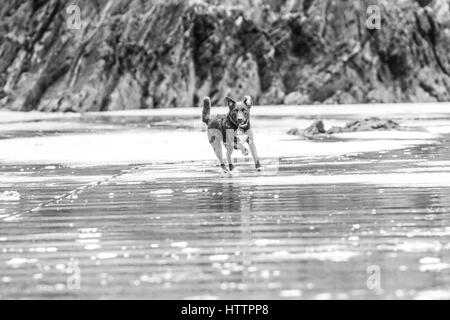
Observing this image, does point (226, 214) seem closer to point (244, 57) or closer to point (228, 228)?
point (228, 228)

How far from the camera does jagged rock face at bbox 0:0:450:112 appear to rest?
65.2 m

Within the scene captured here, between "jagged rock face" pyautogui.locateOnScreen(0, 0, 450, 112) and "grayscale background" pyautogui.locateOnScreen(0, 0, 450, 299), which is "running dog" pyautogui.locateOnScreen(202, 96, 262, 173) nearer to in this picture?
"grayscale background" pyautogui.locateOnScreen(0, 0, 450, 299)

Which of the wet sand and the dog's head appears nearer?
the wet sand

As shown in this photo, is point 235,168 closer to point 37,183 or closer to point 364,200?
point 37,183

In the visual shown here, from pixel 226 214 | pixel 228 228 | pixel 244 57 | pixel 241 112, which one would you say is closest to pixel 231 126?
pixel 241 112

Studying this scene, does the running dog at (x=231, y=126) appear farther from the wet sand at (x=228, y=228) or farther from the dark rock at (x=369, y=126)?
the dark rock at (x=369, y=126)

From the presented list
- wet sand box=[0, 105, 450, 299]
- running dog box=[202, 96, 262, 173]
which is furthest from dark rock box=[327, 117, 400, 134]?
running dog box=[202, 96, 262, 173]

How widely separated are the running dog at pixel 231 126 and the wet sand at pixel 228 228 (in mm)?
466

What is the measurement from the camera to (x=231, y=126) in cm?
1634

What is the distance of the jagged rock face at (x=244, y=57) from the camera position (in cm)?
6525

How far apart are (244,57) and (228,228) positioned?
56.8 metres

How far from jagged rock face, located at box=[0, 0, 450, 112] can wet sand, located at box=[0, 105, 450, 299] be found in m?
45.0

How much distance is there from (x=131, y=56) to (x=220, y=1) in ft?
21.4

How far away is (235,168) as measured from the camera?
18.2 metres
